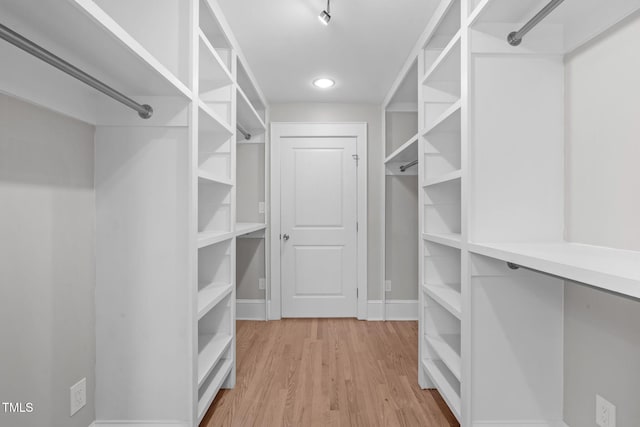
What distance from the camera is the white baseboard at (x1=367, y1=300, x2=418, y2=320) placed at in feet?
11.7

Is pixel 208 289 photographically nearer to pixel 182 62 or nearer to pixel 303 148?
pixel 182 62

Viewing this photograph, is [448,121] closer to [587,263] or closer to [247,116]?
[587,263]

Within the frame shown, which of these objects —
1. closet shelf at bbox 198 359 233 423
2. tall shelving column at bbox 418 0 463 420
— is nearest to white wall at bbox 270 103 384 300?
tall shelving column at bbox 418 0 463 420

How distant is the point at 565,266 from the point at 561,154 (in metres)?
0.83

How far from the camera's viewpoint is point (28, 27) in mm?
1016

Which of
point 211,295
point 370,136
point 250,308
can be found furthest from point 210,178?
point 370,136

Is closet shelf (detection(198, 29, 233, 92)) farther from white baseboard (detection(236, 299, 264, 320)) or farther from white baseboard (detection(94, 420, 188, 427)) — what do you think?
white baseboard (detection(236, 299, 264, 320))

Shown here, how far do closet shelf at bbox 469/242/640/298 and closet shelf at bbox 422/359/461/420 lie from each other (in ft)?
2.79

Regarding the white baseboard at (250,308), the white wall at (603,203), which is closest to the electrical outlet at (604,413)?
the white wall at (603,203)

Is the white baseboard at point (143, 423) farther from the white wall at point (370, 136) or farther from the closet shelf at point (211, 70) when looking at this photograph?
the white wall at point (370, 136)

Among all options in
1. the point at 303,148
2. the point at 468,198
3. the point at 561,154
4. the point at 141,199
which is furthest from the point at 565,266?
the point at 303,148

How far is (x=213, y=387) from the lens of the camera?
1.87 metres

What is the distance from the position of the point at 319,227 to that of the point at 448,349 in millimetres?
1927

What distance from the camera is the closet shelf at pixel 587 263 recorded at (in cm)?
73
